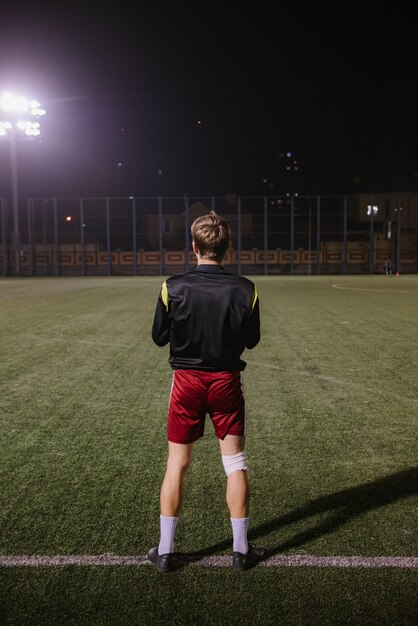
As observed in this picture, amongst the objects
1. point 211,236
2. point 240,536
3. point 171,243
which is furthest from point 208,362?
point 171,243

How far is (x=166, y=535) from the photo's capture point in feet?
11.0

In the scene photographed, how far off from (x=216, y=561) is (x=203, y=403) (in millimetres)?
889

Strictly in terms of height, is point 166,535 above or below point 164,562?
above

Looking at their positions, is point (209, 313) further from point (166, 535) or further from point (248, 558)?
point (248, 558)

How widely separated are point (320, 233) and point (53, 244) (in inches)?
988

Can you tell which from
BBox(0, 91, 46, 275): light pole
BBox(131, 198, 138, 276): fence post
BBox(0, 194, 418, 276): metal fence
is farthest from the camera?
BBox(0, 194, 418, 276): metal fence

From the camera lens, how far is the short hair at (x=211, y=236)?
330 centimetres

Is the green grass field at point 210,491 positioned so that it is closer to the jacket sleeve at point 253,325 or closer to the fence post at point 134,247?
the jacket sleeve at point 253,325

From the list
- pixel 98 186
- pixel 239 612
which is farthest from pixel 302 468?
pixel 98 186

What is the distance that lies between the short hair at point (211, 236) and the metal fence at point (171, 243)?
50158mm

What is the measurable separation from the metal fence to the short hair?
50158 millimetres

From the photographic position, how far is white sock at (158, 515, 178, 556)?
11.0 ft

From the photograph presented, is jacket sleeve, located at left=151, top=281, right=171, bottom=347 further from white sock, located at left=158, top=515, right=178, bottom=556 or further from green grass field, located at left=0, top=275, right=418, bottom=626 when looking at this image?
green grass field, located at left=0, top=275, right=418, bottom=626

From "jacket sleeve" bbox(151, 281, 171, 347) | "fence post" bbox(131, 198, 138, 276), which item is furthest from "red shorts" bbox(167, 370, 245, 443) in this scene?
"fence post" bbox(131, 198, 138, 276)
